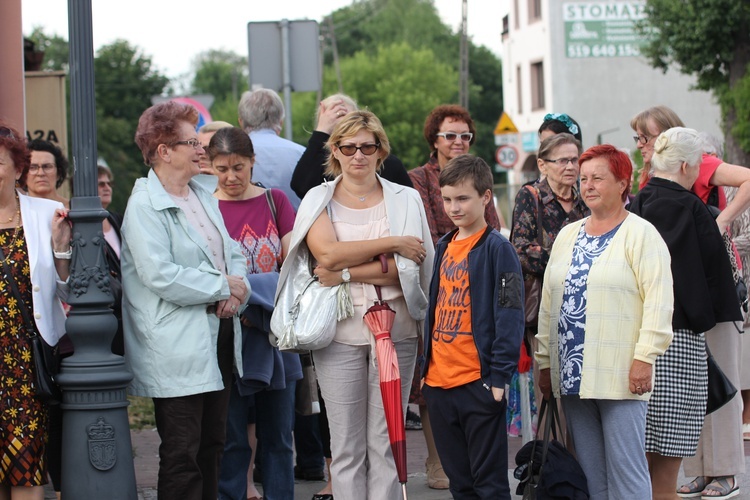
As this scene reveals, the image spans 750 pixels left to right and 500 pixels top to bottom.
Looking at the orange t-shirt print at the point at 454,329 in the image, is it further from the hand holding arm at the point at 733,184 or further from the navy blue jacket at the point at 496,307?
the hand holding arm at the point at 733,184

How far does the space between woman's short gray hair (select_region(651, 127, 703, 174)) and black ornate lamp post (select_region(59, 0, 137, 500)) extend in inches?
115

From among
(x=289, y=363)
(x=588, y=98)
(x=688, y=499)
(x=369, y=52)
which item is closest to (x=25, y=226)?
(x=289, y=363)

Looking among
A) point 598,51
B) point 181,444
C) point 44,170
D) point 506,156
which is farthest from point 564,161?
point 598,51

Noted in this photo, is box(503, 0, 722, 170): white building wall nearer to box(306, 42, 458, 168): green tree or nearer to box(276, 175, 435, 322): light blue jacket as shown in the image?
box(306, 42, 458, 168): green tree

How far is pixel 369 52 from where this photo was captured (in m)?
88.4

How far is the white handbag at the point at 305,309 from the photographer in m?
5.32

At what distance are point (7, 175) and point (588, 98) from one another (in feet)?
134

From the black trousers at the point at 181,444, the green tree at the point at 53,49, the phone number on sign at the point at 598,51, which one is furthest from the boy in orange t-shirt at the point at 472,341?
the green tree at the point at 53,49

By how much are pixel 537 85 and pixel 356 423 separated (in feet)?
136

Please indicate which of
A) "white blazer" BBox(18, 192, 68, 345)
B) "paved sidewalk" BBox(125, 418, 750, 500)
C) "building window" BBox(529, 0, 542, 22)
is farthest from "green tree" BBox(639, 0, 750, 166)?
"white blazer" BBox(18, 192, 68, 345)

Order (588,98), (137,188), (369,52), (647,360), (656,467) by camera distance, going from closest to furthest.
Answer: (647,360) → (137,188) → (656,467) → (588,98) → (369,52)

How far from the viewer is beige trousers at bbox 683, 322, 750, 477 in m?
6.29

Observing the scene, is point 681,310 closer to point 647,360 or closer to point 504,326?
point 647,360

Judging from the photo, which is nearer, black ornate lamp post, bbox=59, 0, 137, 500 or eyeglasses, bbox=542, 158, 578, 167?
black ornate lamp post, bbox=59, 0, 137, 500
